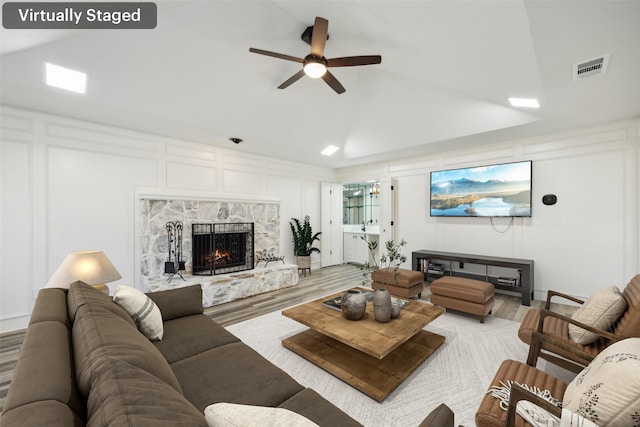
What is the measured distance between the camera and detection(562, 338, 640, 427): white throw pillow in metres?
1.00

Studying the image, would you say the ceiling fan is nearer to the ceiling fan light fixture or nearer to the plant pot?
the ceiling fan light fixture

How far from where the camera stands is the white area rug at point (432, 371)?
1.87 metres

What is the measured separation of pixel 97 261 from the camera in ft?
7.52

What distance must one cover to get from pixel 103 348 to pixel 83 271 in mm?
1711

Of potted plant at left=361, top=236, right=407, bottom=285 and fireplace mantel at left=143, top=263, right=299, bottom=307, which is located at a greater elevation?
potted plant at left=361, top=236, right=407, bottom=285

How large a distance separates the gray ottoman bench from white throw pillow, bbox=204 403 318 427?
10.6 feet

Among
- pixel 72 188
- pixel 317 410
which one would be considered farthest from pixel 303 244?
pixel 317 410

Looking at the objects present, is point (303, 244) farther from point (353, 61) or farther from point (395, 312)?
point (353, 61)

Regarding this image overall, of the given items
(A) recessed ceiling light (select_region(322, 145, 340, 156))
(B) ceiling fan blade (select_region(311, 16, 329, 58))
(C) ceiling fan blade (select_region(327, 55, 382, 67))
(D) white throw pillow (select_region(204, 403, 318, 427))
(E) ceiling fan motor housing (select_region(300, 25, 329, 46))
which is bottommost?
(D) white throw pillow (select_region(204, 403, 318, 427))

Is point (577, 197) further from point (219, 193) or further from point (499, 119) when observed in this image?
point (219, 193)

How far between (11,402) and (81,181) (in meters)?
3.86

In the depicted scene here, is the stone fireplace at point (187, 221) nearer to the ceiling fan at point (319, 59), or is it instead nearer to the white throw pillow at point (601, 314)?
the ceiling fan at point (319, 59)

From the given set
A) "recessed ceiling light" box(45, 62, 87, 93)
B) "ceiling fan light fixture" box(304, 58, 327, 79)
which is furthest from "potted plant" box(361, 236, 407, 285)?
"recessed ceiling light" box(45, 62, 87, 93)

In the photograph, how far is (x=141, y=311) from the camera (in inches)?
74.4
